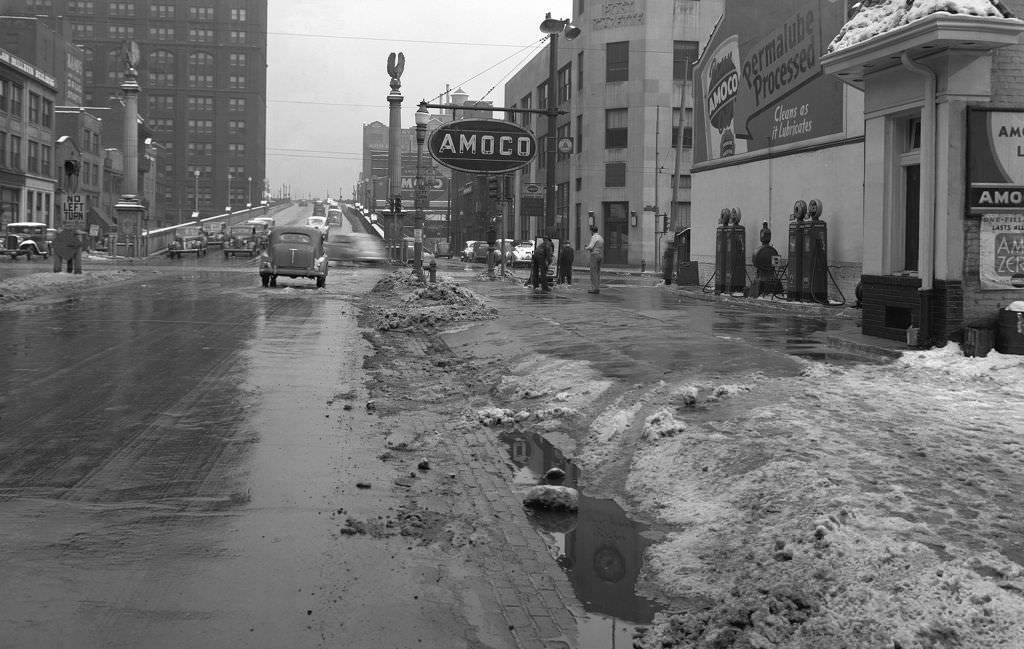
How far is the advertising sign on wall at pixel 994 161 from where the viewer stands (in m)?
12.2

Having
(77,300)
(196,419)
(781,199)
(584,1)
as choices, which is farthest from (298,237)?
(584,1)

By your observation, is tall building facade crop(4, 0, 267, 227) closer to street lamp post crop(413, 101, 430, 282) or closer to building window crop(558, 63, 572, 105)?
building window crop(558, 63, 572, 105)

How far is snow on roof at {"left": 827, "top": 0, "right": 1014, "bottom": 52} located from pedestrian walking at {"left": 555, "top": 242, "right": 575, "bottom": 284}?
17912 millimetres

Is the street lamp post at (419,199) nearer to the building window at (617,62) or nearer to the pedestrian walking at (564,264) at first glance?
the pedestrian walking at (564,264)

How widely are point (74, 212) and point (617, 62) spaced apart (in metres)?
38.6

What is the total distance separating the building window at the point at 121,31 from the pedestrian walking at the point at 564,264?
150 metres

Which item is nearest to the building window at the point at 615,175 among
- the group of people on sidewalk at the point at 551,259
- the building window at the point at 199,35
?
the group of people on sidewalk at the point at 551,259

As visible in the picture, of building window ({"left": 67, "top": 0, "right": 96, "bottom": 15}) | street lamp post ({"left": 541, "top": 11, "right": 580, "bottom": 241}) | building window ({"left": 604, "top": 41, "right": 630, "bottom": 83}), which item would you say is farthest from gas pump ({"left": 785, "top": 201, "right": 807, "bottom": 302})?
building window ({"left": 67, "top": 0, "right": 96, "bottom": 15})

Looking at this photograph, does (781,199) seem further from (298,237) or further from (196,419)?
(196,419)

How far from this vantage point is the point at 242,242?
66562mm

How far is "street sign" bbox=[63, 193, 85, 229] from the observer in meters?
33.7

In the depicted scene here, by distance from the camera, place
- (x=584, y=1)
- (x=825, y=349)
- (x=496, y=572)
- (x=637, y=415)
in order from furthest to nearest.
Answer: (x=584, y=1) → (x=825, y=349) → (x=637, y=415) → (x=496, y=572)

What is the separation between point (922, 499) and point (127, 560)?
177 inches

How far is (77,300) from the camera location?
24234 mm
